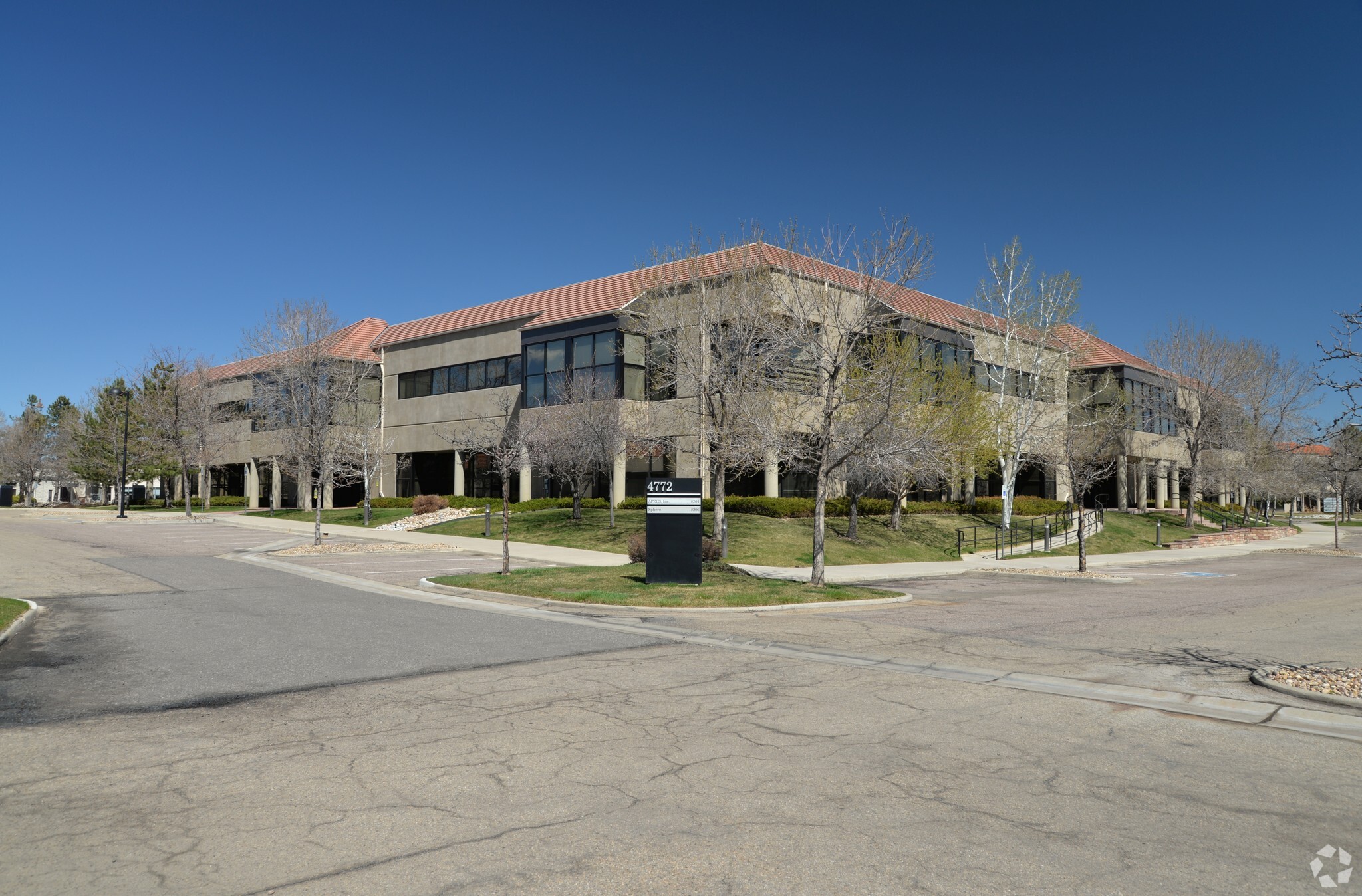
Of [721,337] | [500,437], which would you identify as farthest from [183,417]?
[721,337]

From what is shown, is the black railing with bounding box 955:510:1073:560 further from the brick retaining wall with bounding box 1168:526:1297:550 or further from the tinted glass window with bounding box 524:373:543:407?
the tinted glass window with bounding box 524:373:543:407

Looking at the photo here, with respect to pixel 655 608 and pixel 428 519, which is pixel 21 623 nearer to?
pixel 655 608

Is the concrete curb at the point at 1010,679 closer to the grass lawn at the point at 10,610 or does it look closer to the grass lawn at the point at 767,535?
the grass lawn at the point at 10,610

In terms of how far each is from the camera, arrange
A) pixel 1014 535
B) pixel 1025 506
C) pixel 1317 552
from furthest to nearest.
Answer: pixel 1025 506, pixel 1014 535, pixel 1317 552

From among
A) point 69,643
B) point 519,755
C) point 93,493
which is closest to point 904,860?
point 519,755

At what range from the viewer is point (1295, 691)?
8.77 meters

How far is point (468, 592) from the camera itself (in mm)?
17875

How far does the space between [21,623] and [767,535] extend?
832 inches

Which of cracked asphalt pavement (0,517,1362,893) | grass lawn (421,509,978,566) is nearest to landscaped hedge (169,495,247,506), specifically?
grass lawn (421,509,978,566)

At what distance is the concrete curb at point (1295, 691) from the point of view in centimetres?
833

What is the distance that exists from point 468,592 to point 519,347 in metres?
29.2

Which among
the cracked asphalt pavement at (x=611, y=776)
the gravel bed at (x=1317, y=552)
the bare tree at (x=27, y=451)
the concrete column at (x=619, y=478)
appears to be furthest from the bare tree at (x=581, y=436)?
the bare tree at (x=27, y=451)

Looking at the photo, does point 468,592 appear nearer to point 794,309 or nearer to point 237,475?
point 794,309

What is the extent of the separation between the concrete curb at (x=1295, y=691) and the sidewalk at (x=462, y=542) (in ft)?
51.1
